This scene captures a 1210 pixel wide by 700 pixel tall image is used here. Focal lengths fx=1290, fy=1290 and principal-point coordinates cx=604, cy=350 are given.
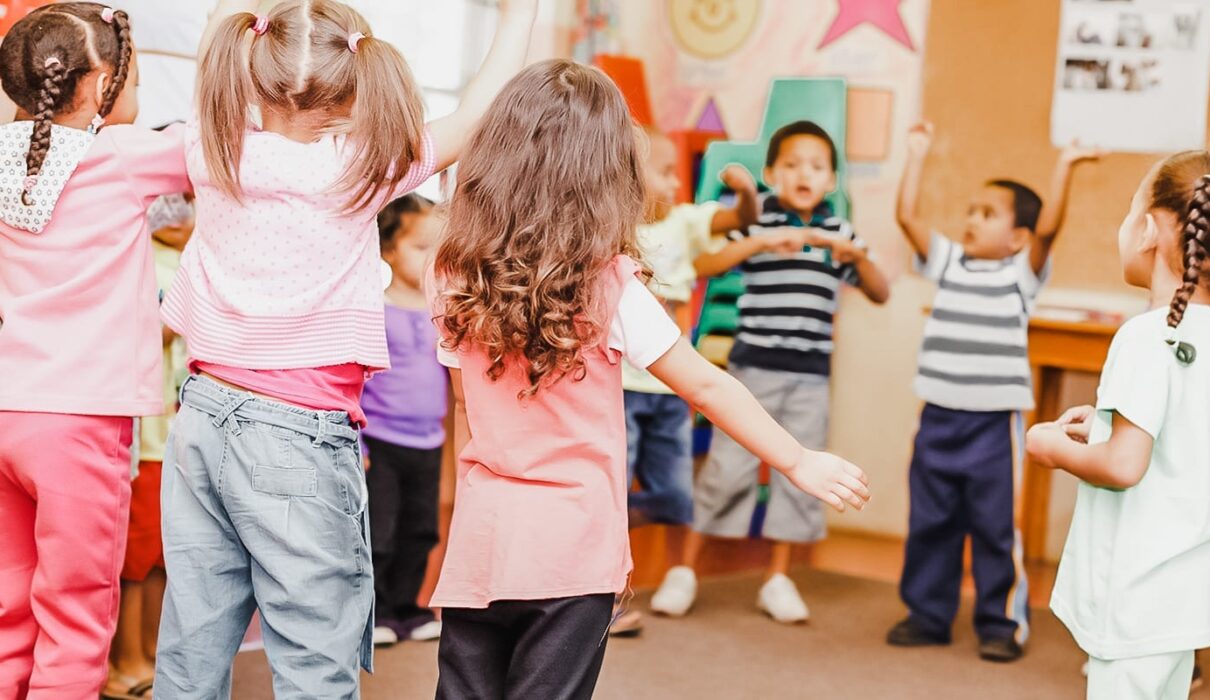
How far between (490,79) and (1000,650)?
6.57ft

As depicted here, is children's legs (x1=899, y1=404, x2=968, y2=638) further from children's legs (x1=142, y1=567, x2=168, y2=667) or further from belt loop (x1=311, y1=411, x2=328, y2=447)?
belt loop (x1=311, y1=411, x2=328, y2=447)

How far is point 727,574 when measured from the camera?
12.4 ft

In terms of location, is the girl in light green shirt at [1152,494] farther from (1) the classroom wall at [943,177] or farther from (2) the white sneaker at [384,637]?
(1) the classroom wall at [943,177]

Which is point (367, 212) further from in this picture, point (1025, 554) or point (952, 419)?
point (1025, 554)

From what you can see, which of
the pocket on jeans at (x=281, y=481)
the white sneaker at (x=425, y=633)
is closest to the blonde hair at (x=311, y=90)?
the pocket on jeans at (x=281, y=481)

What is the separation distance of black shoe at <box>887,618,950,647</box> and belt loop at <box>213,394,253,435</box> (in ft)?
6.55

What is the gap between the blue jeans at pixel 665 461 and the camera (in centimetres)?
331

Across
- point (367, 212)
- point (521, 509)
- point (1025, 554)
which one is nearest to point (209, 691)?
point (521, 509)

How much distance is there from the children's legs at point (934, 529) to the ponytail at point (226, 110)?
203cm

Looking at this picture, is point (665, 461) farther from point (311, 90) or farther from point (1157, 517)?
point (311, 90)

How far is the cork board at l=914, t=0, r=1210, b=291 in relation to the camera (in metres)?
3.96

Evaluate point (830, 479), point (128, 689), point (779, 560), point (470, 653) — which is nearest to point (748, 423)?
point (830, 479)

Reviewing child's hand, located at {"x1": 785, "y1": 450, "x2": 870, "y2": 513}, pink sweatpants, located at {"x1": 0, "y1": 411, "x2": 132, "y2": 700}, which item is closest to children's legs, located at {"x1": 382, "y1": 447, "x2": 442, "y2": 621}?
pink sweatpants, located at {"x1": 0, "y1": 411, "x2": 132, "y2": 700}

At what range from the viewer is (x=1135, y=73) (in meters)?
3.79
